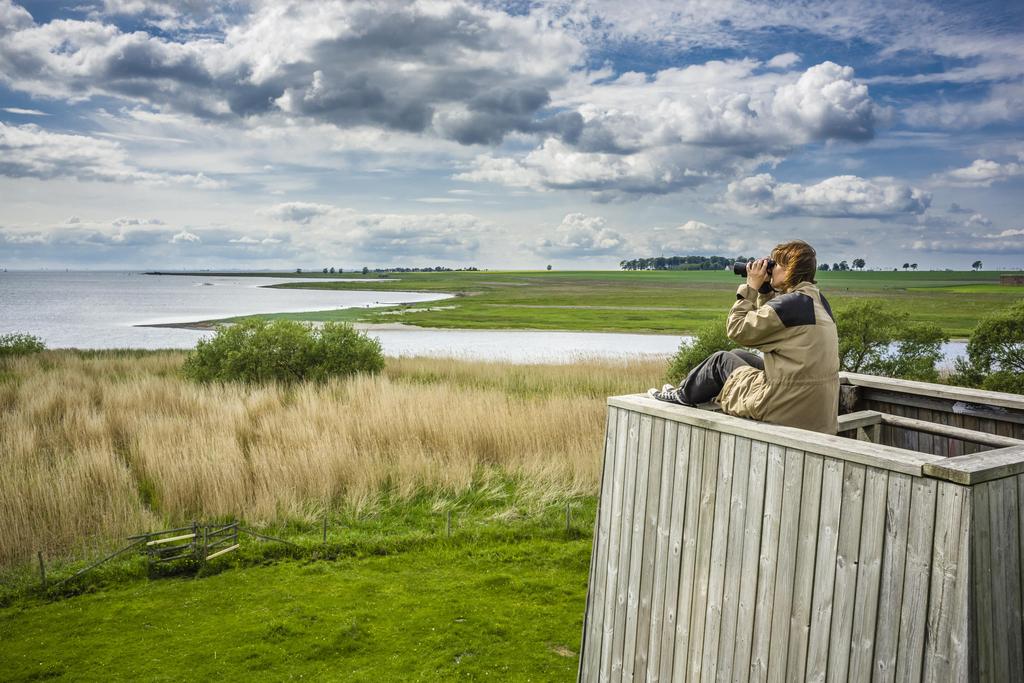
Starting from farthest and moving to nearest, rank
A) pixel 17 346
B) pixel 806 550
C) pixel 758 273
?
pixel 17 346
pixel 758 273
pixel 806 550

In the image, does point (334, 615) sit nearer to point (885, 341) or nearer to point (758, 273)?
point (758, 273)

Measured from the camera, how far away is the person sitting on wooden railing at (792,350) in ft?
10.3

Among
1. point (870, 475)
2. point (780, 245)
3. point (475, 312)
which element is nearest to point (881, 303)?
point (780, 245)

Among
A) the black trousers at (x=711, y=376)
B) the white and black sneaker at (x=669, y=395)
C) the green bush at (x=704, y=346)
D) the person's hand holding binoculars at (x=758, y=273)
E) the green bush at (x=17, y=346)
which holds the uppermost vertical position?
the person's hand holding binoculars at (x=758, y=273)

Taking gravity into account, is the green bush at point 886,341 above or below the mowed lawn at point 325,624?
above

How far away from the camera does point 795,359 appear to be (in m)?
3.16

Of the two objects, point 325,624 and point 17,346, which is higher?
point 17,346

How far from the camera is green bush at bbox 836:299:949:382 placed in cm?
1187

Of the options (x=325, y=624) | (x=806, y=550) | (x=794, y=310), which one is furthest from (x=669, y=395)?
(x=325, y=624)

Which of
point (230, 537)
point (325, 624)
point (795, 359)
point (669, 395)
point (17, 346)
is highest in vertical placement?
point (795, 359)

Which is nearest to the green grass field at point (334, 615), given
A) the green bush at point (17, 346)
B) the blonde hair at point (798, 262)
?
the blonde hair at point (798, 262)

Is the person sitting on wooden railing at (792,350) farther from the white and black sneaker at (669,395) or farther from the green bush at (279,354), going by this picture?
the green bush at (279,354)

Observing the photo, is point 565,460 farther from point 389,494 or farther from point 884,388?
point 884,388

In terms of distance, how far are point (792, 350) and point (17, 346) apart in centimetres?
2386
